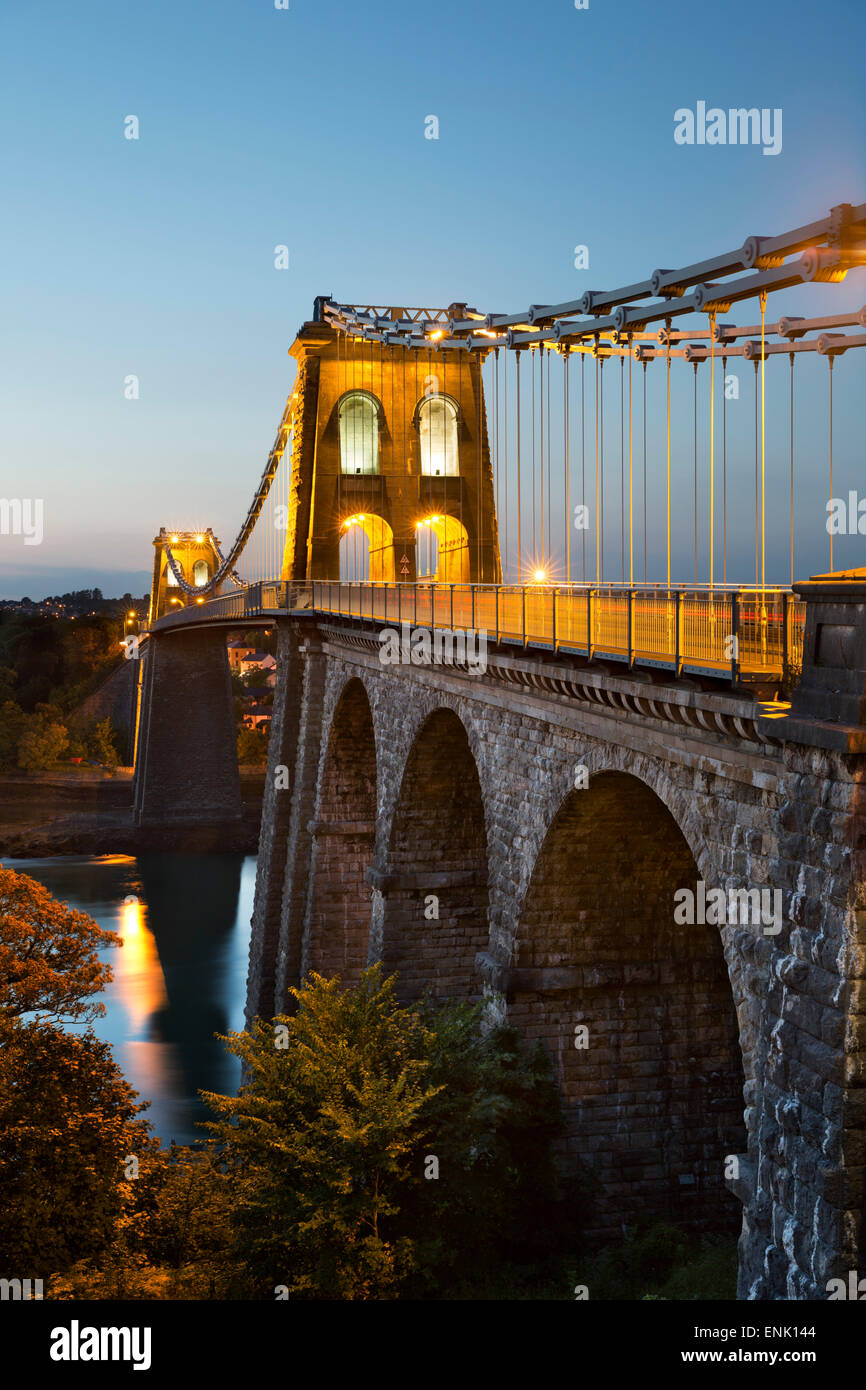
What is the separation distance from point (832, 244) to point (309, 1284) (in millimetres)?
10478

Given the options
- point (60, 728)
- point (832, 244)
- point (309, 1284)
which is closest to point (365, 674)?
point (309, 1284)

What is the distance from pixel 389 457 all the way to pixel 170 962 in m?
→ 17.6

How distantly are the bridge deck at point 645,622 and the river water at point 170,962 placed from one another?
1332cm

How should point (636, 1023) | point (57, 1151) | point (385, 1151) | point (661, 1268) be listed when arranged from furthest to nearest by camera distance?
point (636, 1023), point (57, 1151), point (661, 1268), point (385, 1151)

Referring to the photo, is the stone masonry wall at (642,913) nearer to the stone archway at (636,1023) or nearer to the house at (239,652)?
the stone archway at (636,1023)

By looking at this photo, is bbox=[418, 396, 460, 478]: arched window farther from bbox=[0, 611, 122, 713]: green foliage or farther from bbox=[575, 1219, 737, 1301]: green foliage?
bbox=[0, 611, 122, 713]: green foliage

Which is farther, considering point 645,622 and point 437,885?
point 437,885

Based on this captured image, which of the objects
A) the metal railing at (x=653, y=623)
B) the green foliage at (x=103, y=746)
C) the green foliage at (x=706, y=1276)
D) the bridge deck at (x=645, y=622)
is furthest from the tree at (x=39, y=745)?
the green foliage at (x=706, y=1276)

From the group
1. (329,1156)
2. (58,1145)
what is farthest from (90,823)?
(329,1156)

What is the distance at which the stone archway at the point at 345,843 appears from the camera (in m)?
27.9

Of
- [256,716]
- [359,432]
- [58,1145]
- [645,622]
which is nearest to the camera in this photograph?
[645,622]

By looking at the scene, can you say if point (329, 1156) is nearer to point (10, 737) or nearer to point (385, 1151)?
point (385, 1151)

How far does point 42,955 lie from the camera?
20109 mm

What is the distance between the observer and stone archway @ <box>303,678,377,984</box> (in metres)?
27.9
